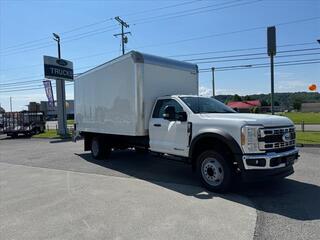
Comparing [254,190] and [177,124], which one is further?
[177,124]

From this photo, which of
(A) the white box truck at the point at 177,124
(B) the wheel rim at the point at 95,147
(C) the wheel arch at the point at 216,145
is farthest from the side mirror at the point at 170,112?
(B) the wheel rim at the point at 95,147

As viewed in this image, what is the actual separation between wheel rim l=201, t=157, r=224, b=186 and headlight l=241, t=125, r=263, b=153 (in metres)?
0.75

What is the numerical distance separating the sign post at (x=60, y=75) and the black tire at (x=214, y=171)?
21288 mm

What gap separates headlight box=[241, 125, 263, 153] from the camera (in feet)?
20.6

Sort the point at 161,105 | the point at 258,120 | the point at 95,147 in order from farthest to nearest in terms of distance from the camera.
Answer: the point at 95,147 < the point at 161,105 < the point at 258,120

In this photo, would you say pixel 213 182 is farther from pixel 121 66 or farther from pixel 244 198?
pixel 121 66

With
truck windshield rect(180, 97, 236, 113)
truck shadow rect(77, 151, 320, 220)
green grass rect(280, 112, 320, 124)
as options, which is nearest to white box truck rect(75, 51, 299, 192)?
truck windshield rect(180, 97, 236, 113)

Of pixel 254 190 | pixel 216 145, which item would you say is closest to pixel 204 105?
pixel 216 145

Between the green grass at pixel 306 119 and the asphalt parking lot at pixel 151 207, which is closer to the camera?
the asphalt parking lot at pixel 151 207

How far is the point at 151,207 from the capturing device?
5.86 m

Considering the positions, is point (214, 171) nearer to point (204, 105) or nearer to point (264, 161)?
point (264, 161)

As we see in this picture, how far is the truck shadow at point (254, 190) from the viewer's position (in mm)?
5603

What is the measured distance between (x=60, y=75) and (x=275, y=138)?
2422cm

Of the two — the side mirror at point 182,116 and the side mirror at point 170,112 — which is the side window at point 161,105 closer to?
the side mirror at point 170,112
